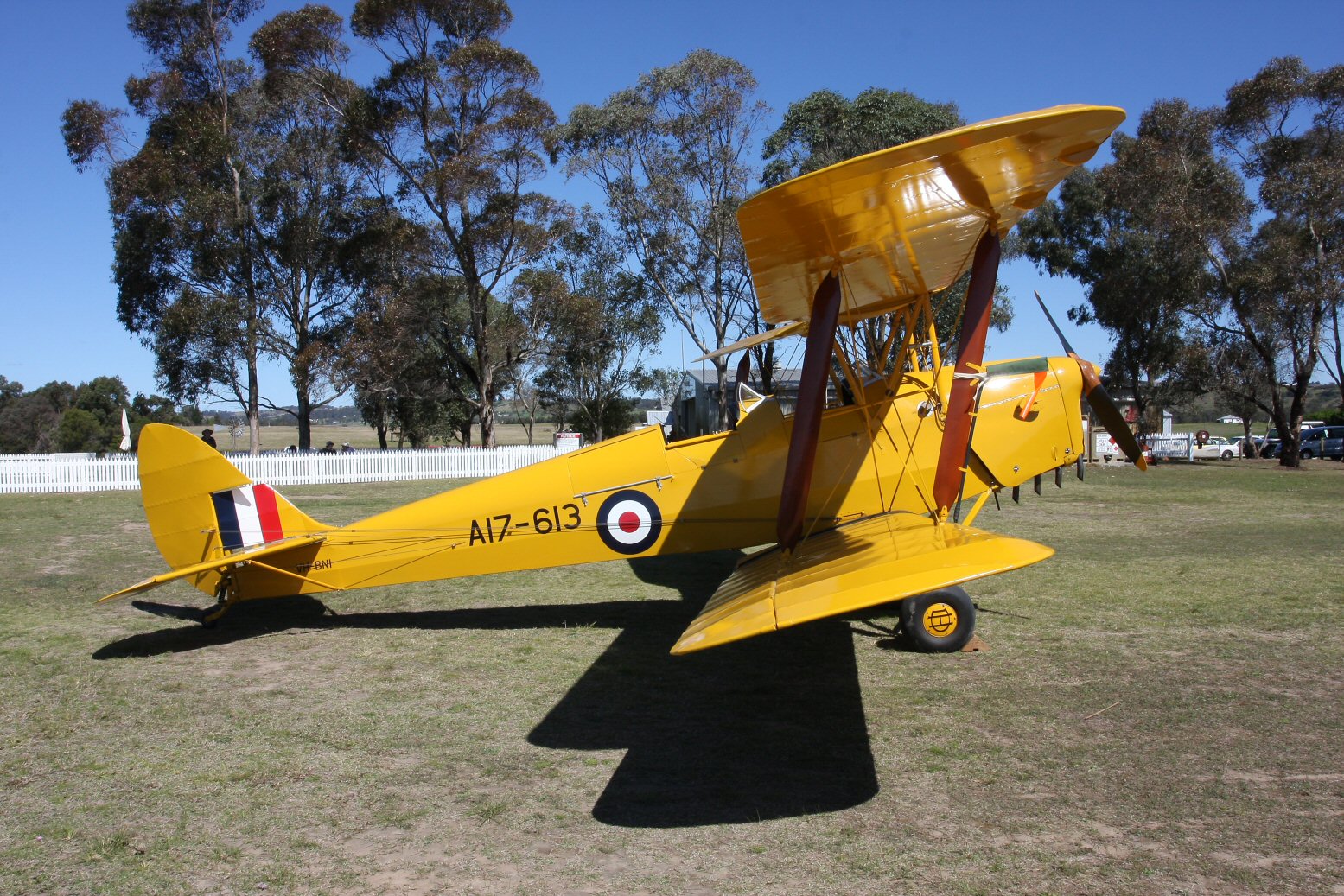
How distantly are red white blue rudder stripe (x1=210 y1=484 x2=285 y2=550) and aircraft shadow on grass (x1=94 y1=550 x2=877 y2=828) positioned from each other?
2.83 ft

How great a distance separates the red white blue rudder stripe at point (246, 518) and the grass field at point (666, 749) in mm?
858

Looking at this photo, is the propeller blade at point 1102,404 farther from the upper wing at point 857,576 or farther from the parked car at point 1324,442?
the parked car at point 1324,442

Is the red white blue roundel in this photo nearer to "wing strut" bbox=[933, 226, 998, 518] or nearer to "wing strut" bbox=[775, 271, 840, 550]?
"wing strut" bbox=[775, 271, 840, 550]

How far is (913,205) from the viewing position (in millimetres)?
5453

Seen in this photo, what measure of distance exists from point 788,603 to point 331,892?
2241 mm

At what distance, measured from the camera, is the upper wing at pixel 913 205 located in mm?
4547

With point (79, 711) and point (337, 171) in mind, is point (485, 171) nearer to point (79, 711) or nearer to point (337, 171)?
point (337, 171)

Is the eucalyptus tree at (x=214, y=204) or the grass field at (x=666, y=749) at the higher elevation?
the eucalyptus tree at (x=214, y=204)

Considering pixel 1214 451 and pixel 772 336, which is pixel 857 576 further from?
pixel 1214 451

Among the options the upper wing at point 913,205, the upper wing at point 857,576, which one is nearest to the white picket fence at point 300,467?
the upper wing at point 913,205

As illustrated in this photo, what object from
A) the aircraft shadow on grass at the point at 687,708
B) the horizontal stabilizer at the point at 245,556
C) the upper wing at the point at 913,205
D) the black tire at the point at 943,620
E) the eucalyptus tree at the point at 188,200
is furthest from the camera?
the eucalyptus tree at the point at 188,200

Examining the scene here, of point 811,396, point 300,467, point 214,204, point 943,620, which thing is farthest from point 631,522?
point 214,204

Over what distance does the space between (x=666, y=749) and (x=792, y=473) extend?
209cm

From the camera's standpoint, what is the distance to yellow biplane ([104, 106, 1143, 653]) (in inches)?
233
